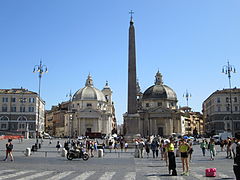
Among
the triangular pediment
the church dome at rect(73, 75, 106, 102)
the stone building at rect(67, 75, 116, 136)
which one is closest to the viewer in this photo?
the triangular pediment

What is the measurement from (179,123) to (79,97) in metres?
27.8

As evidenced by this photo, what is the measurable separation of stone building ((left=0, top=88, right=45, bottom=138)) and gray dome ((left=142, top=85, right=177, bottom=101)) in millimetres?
30058

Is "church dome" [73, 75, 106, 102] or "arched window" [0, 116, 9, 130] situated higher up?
"church dome" [73, 75, 106, 102]

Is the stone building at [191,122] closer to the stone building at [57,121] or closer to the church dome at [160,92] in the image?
the church dome at [160,92]

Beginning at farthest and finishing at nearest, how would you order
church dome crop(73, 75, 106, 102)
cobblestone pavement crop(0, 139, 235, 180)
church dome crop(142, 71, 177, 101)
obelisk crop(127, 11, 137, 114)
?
church dome crop(73, 75, 106, 102) < church dome crop(142, 71, 177, 101) < obelisk crop(127, 11, 137, 114) < cobblestone pavement crop(0, 139, 235, 180)

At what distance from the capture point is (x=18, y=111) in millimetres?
76500

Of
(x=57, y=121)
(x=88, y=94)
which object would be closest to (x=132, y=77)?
A: (x=88, y=94)

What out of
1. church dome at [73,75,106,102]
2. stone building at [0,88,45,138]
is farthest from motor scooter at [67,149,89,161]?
church dome at [73,75,106,102]

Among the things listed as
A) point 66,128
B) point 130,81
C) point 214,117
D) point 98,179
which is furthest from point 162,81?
point 98,179

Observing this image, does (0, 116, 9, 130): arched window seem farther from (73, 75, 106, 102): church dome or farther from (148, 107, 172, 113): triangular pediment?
(148, 107, 172, 113): triangular pediment

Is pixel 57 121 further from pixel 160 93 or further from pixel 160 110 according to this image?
pixel 160 110

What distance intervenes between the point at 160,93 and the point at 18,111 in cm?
3705

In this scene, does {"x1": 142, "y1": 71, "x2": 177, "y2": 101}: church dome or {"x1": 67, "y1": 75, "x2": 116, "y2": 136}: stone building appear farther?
{"x1": 142, "y1": 71, "x2": 177, "y2": 101}: church dome

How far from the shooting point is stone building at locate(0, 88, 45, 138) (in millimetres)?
75562
